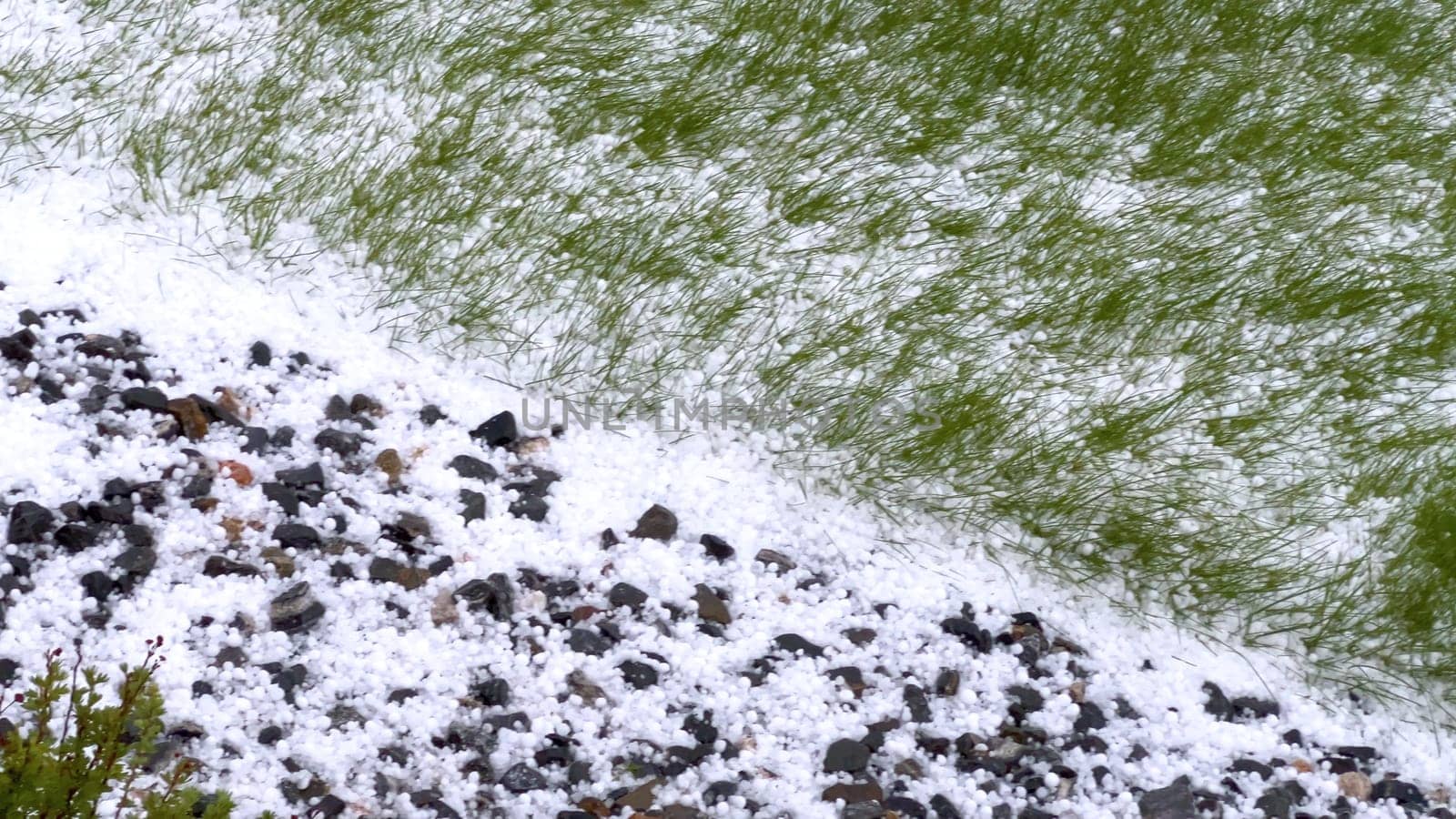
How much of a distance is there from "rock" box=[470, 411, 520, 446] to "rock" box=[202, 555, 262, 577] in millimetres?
1020

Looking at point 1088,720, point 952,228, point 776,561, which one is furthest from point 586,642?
point 952,228

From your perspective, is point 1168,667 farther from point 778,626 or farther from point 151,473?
point 151,473

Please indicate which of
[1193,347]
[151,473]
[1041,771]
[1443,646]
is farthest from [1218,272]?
[151,473]

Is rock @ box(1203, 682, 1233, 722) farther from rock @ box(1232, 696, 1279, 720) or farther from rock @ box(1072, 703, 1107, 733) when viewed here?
rock @ box(1072, 703, 1107, 733)

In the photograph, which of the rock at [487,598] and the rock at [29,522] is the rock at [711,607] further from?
the rock at [29,522]

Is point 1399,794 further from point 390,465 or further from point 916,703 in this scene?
point 390,465

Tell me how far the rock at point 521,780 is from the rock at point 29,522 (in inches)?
67.8

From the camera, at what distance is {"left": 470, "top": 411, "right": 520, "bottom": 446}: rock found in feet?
15.5

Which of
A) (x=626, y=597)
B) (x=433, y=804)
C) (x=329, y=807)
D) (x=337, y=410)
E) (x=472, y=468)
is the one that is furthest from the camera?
(x=337, y=410)

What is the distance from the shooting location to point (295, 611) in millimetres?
3881

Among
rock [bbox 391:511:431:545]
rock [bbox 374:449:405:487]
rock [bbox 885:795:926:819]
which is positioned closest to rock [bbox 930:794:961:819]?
rock [bbox 885:795:926:819]

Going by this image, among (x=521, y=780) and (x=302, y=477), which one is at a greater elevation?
(x=302, y=477)

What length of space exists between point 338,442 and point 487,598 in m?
0.94

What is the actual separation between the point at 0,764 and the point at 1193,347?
464 cm
